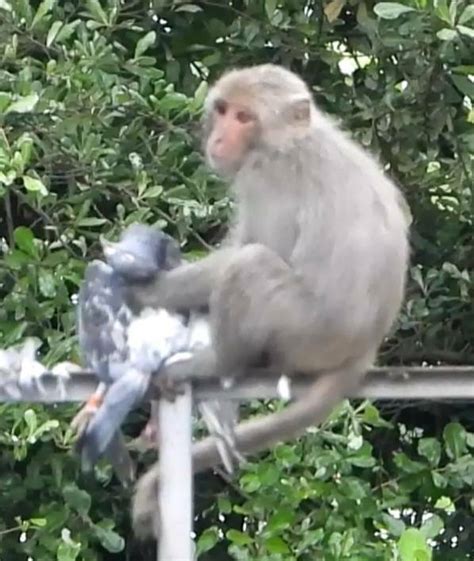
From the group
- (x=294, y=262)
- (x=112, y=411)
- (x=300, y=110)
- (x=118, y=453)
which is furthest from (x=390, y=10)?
(x=112, y=411)

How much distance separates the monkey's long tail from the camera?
9.88 feet

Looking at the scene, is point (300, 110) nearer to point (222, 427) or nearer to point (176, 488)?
point (222, 427)

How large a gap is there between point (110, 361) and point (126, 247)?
43cm

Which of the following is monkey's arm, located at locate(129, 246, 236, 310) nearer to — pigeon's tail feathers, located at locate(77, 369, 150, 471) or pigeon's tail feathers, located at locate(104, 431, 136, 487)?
pigeon's tail feathers, located at locate(104, 431, 136, 487)

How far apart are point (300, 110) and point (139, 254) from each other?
73 centimetres

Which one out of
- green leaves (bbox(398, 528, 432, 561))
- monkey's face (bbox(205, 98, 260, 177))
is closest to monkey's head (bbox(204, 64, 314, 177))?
monkey's face (bbox(205, 98, 260, 177))

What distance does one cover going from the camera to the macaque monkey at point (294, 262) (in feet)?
11.0

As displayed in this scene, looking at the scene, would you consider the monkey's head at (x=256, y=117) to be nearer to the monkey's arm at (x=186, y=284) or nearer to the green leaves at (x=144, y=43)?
the monkey's arm at (x=186, y=284)

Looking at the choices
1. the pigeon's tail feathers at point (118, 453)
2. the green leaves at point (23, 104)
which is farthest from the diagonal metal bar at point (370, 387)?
the green leaves at point (23, 104)

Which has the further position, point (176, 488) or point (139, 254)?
point (139, 254)

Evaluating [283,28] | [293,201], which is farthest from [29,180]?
[283,28]

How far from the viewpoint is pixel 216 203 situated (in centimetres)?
440

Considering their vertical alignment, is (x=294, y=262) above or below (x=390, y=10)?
below

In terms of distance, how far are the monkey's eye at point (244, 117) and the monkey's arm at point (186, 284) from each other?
1.03ft
